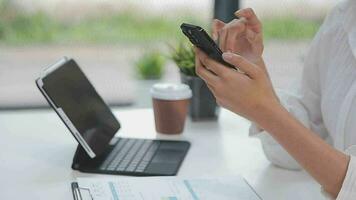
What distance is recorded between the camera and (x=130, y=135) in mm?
1231

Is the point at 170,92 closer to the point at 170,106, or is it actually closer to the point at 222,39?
the point at 170,106

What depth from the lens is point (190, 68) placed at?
4.41ft

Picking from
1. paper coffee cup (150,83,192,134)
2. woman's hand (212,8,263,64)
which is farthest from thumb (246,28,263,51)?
paper coffee cup (150,83,192,134)

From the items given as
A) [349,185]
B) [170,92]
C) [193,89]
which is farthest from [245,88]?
[193,89]

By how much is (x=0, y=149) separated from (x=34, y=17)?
0.56 meters

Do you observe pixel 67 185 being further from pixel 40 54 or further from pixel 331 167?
pixel 40 54

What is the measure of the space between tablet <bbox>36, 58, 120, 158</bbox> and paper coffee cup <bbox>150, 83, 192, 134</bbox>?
0.35ft

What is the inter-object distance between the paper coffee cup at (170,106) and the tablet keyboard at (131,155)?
0.07 metres

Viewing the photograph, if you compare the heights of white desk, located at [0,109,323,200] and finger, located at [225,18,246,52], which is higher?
finger, located at [225,18,246,52]

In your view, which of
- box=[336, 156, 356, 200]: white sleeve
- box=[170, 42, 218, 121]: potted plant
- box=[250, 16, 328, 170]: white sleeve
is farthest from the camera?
box=[170, 42, 218, 121]: potted plant

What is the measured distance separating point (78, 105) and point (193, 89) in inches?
14.4

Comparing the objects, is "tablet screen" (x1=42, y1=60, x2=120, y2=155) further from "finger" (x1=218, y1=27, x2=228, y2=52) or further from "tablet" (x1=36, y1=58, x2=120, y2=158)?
"finger" (x1=218, y1=27, x2=228, y2=52)

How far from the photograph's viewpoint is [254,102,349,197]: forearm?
2.61 ft

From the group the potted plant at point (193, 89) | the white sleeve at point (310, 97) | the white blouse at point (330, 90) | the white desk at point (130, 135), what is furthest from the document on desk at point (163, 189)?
the potted plant at point (193, 89)
